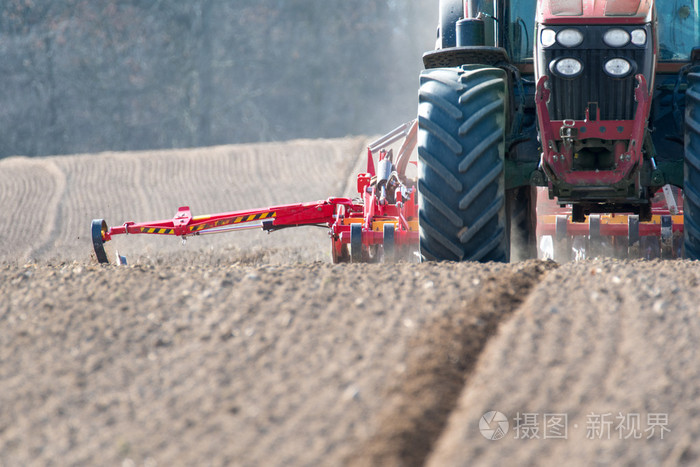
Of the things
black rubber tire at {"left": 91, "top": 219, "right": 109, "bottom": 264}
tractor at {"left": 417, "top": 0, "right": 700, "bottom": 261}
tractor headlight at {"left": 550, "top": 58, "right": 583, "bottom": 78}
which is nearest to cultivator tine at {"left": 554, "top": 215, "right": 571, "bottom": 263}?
tractor at {"left": 417, "top": 0, "right": 700, "bottom": 261}

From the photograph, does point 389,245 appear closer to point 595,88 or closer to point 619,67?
point 595,88

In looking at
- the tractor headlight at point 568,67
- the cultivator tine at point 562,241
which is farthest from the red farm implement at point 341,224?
the tractor headlight at point 568,67

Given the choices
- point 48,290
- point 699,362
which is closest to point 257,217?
point 48,290

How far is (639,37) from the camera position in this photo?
527 cm

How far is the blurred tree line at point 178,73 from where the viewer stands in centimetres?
3247

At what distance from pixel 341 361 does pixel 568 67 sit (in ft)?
9.08

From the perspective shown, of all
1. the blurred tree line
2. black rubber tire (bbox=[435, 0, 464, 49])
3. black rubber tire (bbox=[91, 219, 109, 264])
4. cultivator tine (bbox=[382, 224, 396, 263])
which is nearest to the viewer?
black rubber tire (bbox=[435, 0, 464, 49])

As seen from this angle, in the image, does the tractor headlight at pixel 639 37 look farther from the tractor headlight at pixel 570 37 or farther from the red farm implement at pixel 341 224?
the red farm implement at pixel 341 224

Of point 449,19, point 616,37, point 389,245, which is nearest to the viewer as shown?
point 616,37

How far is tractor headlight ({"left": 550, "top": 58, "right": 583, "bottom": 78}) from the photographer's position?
5.35 m

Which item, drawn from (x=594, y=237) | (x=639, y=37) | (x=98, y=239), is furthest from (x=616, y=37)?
(x=98, y=239)

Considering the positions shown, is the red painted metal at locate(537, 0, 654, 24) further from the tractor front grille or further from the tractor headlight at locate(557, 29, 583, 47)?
the tractor front grille

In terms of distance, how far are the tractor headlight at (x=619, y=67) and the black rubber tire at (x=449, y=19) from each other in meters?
1.64

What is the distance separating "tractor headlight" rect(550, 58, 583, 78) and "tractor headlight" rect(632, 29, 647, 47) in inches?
13.1
